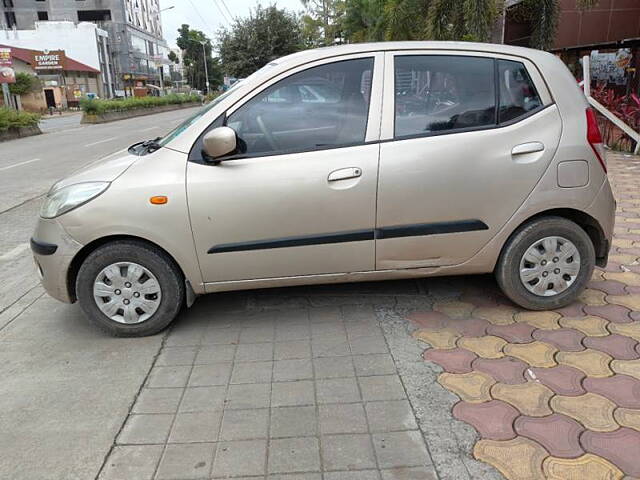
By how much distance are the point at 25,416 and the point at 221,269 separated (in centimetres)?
135

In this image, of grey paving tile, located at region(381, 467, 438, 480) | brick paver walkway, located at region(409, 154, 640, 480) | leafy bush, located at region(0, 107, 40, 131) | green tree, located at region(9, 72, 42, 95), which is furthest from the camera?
green tree, located at region(9, 72, 42, 95)

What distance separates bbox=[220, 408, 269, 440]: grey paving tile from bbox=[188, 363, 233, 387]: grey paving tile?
12.3 inches

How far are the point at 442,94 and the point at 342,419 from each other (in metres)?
2.15

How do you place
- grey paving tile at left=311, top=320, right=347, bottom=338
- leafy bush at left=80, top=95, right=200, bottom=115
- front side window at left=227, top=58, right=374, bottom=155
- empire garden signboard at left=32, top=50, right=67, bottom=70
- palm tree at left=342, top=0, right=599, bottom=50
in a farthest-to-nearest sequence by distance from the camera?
empire garden signboard at left=32, top=50, right=67, bottom=70 < leafy bush at left=80, top=95, right=200, bottom=115 < palm tree at left=342, top=0, right=599, bottom=50 < grey paving tile at left=311, top=320, right=347, bottom=338 < front side window at left=227, top=58, right=374, bottom=155

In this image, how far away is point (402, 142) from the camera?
3.38 m

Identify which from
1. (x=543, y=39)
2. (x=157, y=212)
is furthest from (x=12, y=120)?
(x=157, y=212)

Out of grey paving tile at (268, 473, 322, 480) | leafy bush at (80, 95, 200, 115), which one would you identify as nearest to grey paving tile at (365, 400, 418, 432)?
grey paving tile at (268, 473, 322, 480)

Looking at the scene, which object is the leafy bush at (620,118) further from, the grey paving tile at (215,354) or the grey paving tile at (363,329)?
the grey paving tile at (215,354)

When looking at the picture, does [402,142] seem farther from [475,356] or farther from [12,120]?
[12,120]

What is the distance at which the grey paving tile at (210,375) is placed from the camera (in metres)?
3.02

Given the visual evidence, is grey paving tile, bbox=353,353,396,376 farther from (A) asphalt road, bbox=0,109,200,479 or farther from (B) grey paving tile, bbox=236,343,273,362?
(A) asphalt road, bbox=0,109,200,479

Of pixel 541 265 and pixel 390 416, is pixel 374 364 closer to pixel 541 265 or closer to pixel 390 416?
pixel 390 416

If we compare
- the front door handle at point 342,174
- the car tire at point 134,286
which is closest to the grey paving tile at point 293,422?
the car tire at point 134,286

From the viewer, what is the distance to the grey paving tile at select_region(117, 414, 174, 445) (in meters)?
2.56
